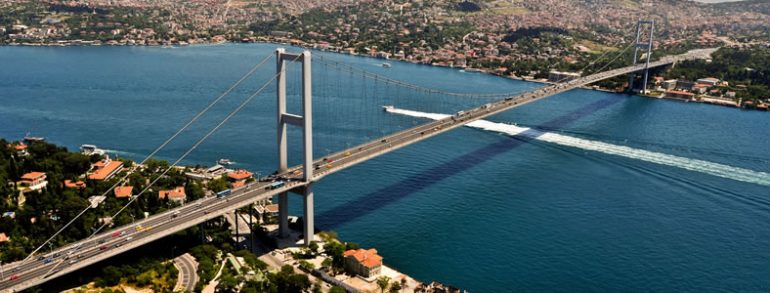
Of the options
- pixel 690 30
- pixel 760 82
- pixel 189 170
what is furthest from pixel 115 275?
pixel 690 30

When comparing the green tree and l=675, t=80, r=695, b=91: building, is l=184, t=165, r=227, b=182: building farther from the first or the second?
l=675, t=80, r=695, b=91: building

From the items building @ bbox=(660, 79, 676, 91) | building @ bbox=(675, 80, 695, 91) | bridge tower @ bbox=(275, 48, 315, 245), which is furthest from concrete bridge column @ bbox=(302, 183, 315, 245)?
building @ bbox=(675, 80, 695, 91)

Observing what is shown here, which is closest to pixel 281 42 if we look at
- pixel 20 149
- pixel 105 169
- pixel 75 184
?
pixel 20 149

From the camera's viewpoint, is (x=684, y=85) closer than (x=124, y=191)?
No

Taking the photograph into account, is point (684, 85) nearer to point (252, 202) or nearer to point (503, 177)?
point (503, 177)

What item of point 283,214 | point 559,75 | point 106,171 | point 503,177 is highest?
point 559,75

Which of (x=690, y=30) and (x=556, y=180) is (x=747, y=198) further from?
(x=690, y=30)

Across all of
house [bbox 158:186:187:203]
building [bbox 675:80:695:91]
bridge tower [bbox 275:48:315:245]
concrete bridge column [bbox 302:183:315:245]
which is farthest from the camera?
building [bbox 675:80:695:91]
